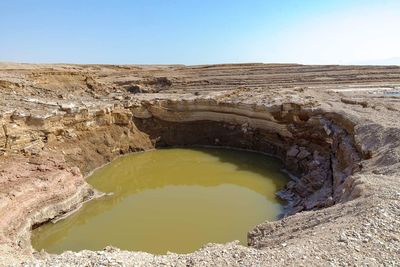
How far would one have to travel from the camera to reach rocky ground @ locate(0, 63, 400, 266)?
5.26m

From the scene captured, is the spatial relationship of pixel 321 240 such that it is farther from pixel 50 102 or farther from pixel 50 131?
pixel 50 102

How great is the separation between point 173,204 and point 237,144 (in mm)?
6490

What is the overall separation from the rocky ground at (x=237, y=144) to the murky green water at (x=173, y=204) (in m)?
0.62

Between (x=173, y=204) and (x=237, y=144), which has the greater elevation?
(x=237, y=144)

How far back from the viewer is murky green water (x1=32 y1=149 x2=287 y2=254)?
9.34 meters

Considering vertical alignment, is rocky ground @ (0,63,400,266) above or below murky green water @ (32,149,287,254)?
above

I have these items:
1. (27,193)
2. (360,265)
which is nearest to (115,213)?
(27,193)

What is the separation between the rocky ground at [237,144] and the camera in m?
5.26

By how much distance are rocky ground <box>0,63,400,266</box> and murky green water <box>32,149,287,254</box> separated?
0.62 m

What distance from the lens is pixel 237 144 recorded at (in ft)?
56.7

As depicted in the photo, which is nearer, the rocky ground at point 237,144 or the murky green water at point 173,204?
the rocky ground at point 237,144

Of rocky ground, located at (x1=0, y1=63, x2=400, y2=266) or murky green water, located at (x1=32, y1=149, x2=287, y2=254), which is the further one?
murky green water, located at (x1=32, y1=149, x2=287, y2=254)

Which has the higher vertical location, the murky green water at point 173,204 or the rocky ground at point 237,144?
the rocky ground at point 237,144

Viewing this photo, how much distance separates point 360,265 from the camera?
454 centimetres
